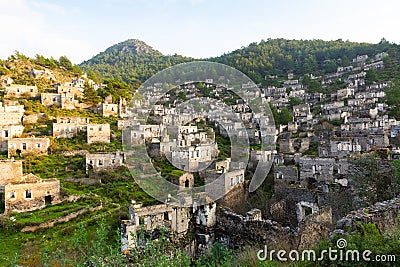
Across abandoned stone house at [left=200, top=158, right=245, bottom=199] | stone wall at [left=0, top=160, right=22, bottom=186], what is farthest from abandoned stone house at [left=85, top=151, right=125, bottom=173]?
abandoned stone house at [left=200, top=158, right=245, bottom=199]

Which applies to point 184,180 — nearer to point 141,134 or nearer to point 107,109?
point 141,134

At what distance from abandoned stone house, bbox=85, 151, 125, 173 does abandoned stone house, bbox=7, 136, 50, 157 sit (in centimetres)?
616

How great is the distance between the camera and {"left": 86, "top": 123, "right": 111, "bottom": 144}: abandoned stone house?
34719mm

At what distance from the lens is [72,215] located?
60.7 ft

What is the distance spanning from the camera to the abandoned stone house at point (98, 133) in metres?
34.7

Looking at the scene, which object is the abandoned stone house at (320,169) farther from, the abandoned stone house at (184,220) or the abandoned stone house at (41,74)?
the abandoned stone house at (41,74)

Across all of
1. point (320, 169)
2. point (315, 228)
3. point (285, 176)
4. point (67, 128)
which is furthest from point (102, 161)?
point (315, 228)

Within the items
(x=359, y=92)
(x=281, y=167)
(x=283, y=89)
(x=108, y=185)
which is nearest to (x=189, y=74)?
(x=281, y=167)

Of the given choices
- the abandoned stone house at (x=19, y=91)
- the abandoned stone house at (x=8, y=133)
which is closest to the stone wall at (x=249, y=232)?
the abandoned stone house at (x=8, y=133)

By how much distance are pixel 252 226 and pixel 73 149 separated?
86.9 ft

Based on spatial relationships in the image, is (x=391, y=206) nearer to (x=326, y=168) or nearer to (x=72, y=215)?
(x=326, y=168)

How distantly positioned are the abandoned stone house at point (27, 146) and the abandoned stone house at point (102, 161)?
616 cm

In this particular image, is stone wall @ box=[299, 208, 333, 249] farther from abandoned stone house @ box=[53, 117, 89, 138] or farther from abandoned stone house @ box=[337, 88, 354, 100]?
abandoned stone house @ box=[337, 88, 354, 100]

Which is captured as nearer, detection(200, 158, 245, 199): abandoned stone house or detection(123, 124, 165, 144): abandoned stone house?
detection(200, 158, 245, 199): abandoned stone house
